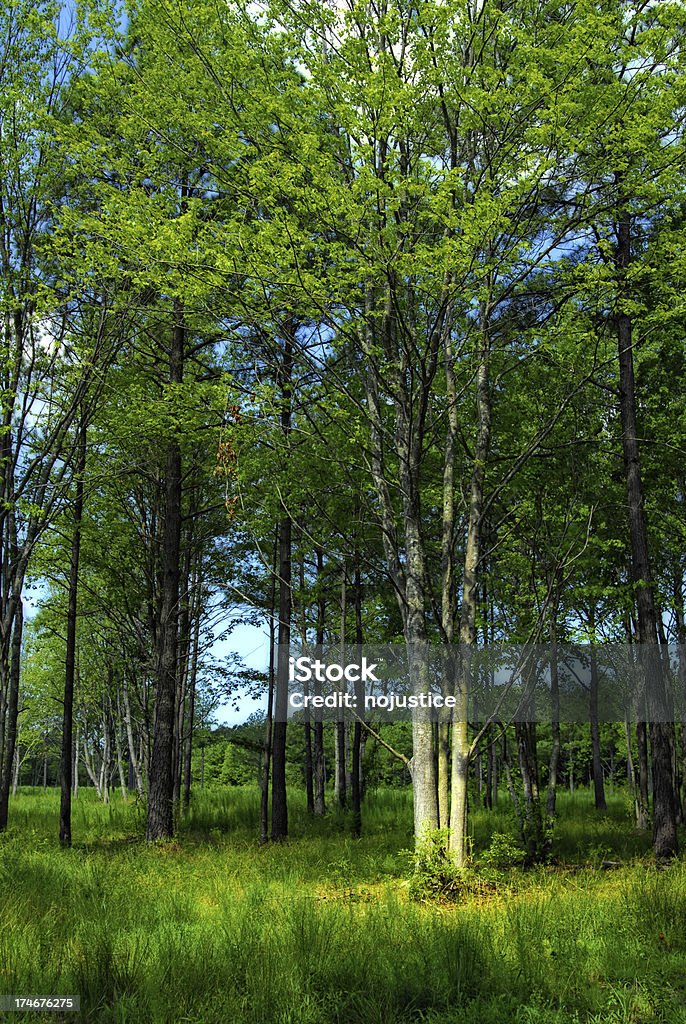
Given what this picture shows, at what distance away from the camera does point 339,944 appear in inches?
262

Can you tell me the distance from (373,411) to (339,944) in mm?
7000

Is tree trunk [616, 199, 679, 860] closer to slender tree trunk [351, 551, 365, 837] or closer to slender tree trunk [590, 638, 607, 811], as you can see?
slender tree trunk [351, 551, 365, 837]

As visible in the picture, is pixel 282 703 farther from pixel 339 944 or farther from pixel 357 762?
pixel 339 944

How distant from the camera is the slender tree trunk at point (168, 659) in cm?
1562

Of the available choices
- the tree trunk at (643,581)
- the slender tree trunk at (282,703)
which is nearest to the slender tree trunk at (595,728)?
the tree trunk at (643,581)

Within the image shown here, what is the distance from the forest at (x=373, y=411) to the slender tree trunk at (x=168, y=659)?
0.07m

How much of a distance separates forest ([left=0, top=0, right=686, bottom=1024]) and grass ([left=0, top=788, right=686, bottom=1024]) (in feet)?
0.15

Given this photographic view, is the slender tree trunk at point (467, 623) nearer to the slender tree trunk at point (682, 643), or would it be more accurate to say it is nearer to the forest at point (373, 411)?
the forest at point (373, 411)

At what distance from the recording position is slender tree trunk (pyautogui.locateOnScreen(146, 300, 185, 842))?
15.6 meters

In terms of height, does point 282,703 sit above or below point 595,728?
above

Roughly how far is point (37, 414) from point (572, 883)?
10.0m

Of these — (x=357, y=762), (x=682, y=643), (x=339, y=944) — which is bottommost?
(x=339, y=944)

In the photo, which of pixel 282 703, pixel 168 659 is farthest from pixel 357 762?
pixel 168 659

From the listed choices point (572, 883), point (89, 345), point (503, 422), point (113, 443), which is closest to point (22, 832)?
point (113, 443)
